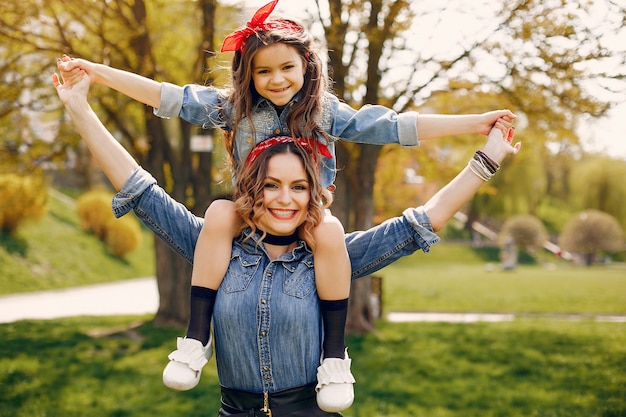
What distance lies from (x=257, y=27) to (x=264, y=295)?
892 millimetres

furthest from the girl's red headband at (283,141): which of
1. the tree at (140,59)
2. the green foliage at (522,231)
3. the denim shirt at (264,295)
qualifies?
the green foliage at (522,231)

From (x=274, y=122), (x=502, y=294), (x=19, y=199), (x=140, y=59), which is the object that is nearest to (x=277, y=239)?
(x=274, y=122)

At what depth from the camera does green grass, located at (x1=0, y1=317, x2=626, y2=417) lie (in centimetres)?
528

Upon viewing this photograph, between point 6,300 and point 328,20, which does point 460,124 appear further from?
point 6,300

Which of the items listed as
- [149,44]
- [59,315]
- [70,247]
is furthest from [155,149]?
[70,247]

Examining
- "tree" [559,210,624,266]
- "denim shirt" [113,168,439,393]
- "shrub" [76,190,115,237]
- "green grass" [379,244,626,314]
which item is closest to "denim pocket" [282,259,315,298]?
"denim shirt" [113,168,439,393]

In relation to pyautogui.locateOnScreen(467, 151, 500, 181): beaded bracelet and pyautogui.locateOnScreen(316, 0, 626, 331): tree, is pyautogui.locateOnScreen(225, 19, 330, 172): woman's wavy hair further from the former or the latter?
pyautogui.locateOnScreen(316, 0, 626, 331): tree

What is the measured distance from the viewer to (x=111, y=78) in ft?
7.00

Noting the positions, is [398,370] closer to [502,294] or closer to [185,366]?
[185,366]

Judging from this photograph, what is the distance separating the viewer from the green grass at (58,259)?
1470 cm

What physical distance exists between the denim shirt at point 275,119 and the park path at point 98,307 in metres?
8.83

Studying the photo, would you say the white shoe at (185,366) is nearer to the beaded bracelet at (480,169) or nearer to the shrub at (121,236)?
the beaded bracelet at (480,169)

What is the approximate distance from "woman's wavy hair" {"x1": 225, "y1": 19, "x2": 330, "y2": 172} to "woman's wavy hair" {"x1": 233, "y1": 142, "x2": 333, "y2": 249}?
0.42 feet

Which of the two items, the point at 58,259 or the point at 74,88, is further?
the point at 58,259
